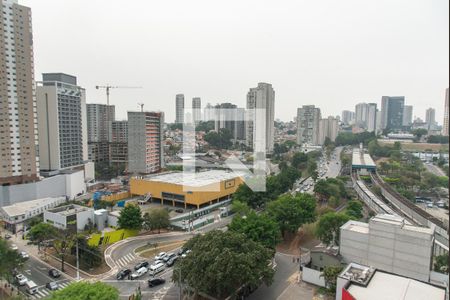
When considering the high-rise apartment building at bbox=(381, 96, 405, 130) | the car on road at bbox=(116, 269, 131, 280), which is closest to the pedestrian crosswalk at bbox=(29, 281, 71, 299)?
the car on road at bbox=(116, 269, 131, 280)

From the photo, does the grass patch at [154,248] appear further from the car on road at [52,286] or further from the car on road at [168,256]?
the car on road at [52,286]

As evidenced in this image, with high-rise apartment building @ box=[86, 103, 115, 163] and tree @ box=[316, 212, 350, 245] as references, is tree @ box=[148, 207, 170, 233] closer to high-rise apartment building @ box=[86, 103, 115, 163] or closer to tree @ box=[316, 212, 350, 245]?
tree @ box=[316, 212, 350, 245]

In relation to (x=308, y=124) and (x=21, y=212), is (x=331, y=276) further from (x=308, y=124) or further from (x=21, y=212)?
(x=308, y=124)

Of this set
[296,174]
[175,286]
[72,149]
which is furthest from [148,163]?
[175,286]

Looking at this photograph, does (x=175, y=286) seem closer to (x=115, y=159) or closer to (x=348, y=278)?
(x=348, y=278)

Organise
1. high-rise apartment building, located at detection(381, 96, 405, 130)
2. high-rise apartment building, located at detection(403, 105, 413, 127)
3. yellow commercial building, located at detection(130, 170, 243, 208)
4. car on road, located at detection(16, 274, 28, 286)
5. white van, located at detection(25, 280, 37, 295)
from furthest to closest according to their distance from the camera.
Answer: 1. high-rise apartment building, located at detection(403, 105, 413, 127)
2. high-rise apartment building, located at detection(381, 96, 405, 130)
3. yellow commercial building, located at detection(130, 170, 243, 208)
4. car on road, located at detection(16, 274, 28, 286)
5. white van, located at detection(25, 280, 37, 295)

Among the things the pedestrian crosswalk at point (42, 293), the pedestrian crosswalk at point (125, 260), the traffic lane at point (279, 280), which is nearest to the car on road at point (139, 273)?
the pedestrian crosswalk at point (125, 260)
